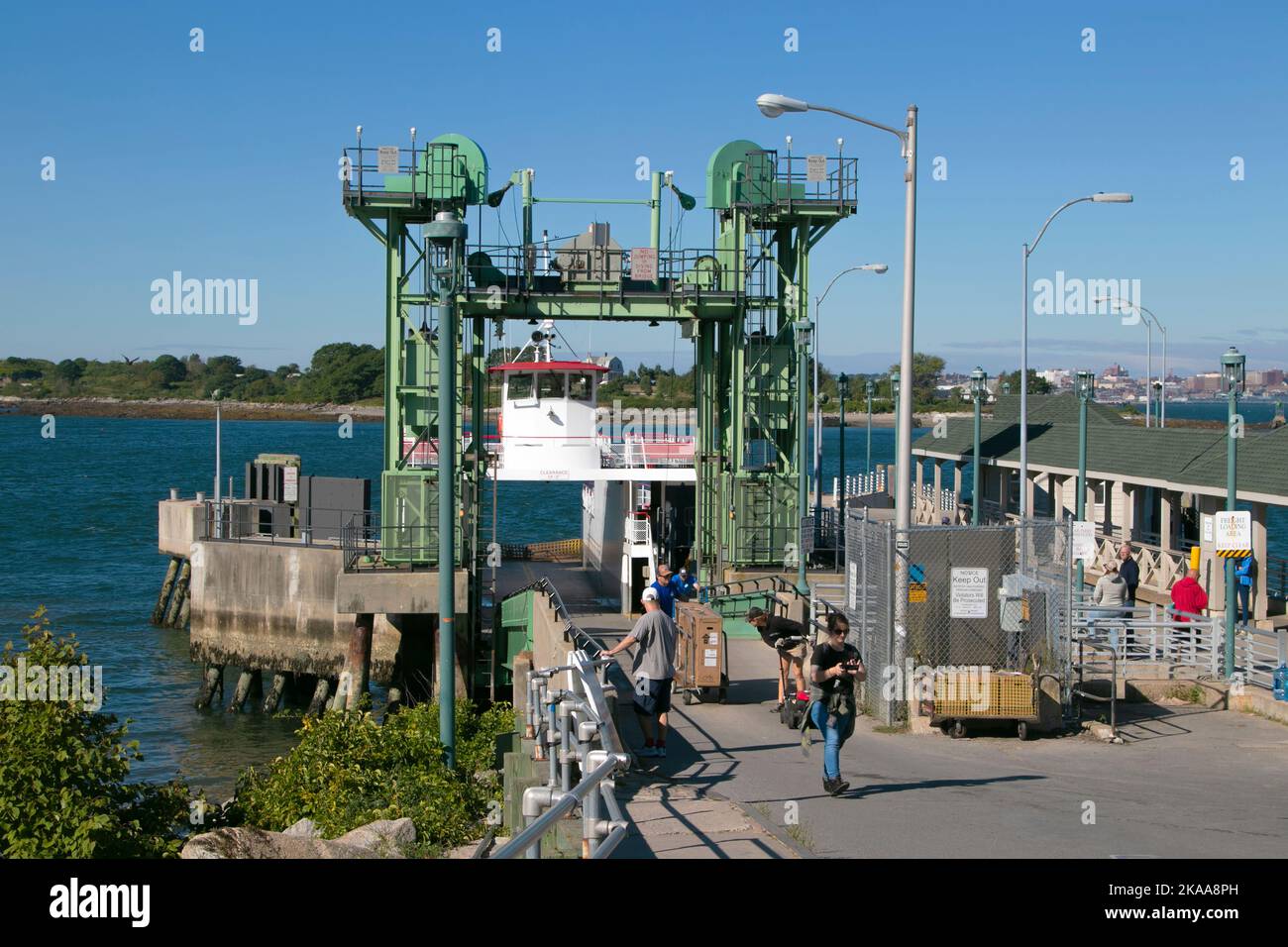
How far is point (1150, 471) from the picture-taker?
2850 cm

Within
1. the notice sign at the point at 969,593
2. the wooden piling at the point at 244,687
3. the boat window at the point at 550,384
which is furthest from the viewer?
the wooden piling at the point at 244,687

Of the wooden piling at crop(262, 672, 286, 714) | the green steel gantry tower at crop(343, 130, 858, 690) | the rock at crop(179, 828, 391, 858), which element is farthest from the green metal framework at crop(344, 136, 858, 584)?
the rock at crop(179, 828, 391, 858)

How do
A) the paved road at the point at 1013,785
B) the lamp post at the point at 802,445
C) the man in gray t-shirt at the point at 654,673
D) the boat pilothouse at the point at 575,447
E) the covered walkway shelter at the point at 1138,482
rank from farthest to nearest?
the boat pilothouse at the point at 575,447 → the covered walkway shelter at the point at 1138,482 → the lamp post at the point at 802,445 → the man in gray t-shirt at the point at 654,673 → the paved road at the point at 1013,785

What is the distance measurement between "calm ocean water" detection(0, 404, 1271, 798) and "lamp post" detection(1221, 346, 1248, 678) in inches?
634

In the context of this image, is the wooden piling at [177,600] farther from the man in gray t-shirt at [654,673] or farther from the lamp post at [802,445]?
the man in gray t-shirt at [654,673]

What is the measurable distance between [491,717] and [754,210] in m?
12.2

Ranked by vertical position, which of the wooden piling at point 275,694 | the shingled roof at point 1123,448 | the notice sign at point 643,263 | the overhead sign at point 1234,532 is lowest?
the wooden piling at point 275,694

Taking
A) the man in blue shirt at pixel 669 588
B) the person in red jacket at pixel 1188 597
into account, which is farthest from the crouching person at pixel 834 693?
the person in red jacket at pixel 1188 597

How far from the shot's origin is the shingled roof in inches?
974

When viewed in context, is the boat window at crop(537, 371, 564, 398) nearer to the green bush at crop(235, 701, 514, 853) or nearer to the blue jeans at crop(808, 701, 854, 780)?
the green bush at crop(235, 701, 514, 853)

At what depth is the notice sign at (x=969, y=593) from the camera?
1499 cm

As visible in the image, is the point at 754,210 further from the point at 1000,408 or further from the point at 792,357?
the point at 1000,408

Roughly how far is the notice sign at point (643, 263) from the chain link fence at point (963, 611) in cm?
1267
